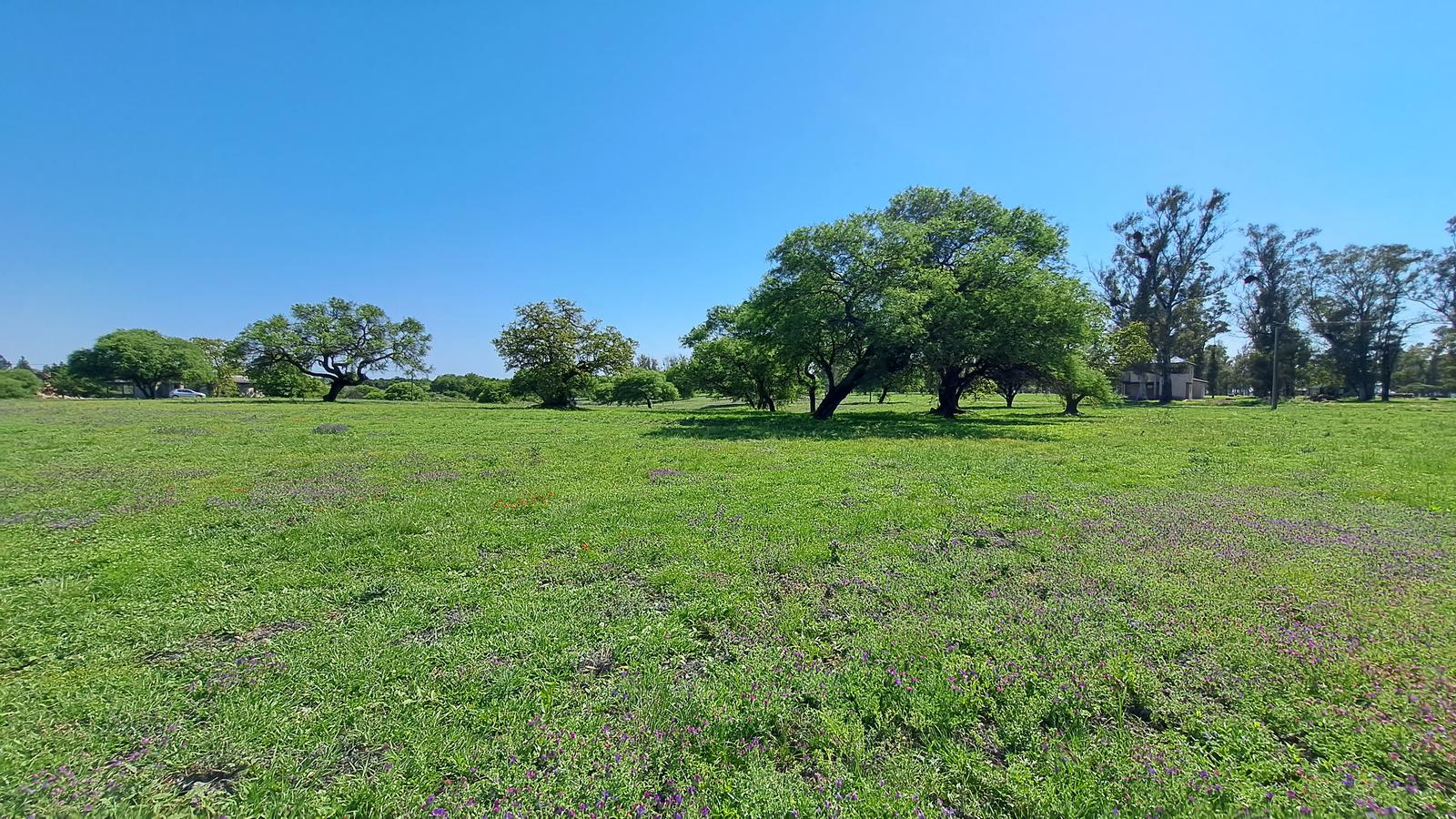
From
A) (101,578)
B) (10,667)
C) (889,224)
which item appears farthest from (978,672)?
(889,224)

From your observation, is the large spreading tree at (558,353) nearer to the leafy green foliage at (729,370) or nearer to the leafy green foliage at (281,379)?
the leafy green foliage at (729,370)

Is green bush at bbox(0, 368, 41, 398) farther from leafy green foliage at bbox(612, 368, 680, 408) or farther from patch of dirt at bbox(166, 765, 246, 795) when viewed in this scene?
patch of dirt at bbox(166, 765, 246, 795)

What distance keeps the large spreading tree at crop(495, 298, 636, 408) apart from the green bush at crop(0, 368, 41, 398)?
175 ft

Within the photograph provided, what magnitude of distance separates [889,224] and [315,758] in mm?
25478

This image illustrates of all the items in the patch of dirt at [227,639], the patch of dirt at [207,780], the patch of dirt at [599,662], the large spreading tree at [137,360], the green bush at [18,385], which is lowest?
the patch of dirt at [207,780]

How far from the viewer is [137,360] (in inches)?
2156

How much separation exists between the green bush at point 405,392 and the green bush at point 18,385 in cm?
3174

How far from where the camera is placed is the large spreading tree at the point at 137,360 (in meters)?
54.2

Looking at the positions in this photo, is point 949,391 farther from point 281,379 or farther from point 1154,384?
point 281,379

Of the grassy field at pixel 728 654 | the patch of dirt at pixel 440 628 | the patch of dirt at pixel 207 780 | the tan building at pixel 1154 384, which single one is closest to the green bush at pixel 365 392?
the grassy field at pixel 728 654

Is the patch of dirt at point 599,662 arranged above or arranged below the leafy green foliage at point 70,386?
below

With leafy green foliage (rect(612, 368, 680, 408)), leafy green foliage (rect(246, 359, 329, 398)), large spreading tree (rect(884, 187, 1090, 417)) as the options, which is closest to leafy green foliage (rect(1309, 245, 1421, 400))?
large spreading tree (rect(884, 187, 1090, 417))

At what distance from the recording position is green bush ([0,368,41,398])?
169 ft

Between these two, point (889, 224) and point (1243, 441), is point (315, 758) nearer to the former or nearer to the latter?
point (1243, 441)
